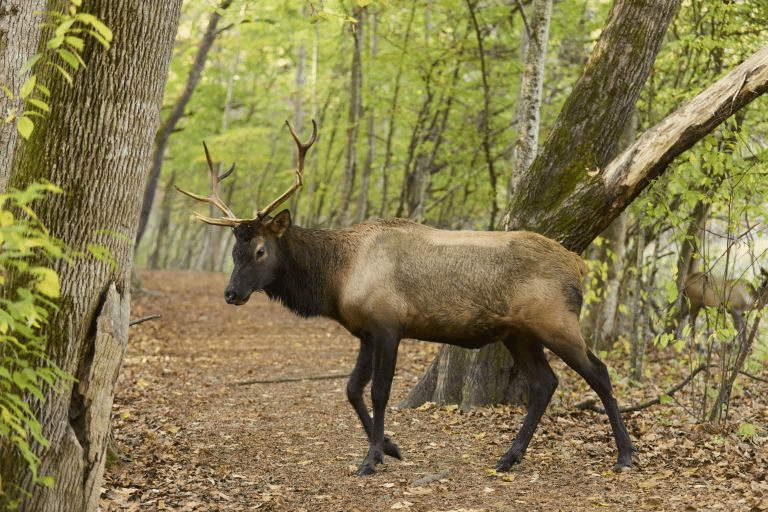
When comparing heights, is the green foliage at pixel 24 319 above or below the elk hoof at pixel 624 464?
above

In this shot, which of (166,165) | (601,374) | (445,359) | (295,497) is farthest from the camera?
(166,165)

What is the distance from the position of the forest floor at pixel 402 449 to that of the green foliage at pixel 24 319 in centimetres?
169

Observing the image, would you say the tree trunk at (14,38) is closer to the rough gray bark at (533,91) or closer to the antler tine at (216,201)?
the antler tine at (216,201)

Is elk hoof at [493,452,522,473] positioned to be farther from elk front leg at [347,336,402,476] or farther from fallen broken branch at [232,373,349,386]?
fallen broken branch at [232,373,349,386]

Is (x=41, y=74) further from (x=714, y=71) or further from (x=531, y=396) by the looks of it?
(x=714, y=71)

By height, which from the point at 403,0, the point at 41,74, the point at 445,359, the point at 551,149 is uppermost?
the point at 403,0

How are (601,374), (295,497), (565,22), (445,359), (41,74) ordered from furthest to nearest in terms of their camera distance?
(565,22) → (445,359) → (601,374) → (295,497) → (41,74)

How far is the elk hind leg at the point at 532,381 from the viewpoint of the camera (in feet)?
23.0

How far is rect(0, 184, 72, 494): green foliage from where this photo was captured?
354 centimetres

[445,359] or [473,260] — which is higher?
[473,260]

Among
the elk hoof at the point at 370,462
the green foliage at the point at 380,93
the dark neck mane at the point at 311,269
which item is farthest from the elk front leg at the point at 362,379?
the green foliage at the point at 380,93

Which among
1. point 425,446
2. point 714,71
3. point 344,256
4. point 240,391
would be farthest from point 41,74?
point 714,71

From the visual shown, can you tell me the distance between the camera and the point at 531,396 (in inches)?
285

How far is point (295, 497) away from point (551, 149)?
14.1 feet
